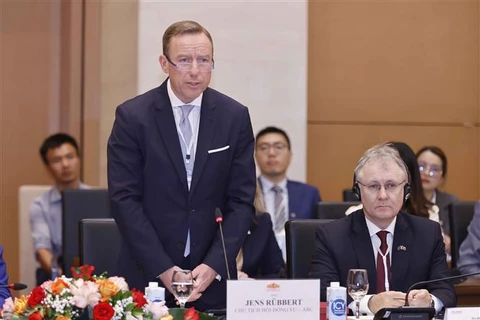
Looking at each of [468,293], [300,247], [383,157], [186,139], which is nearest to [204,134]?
[186,139]

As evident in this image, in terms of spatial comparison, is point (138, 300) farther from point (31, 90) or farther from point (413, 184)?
point (31, 90)

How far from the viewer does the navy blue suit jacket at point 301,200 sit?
6449 mm

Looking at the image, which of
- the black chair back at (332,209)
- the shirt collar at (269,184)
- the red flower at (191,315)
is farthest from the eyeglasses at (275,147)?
the red flower at (191,315)

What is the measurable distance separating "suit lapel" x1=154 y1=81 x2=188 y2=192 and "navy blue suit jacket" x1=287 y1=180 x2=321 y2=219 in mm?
2784

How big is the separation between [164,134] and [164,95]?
0.17 metres

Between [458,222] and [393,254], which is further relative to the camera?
[458,222]

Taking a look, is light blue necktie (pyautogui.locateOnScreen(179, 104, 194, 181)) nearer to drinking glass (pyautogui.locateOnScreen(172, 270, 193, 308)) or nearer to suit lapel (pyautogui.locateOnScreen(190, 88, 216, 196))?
suit lapel (pyautogui.locateOnScreen(190, 88, 216, 196))

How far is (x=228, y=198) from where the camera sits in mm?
3820

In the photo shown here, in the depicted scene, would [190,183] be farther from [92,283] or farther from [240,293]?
[92,283]

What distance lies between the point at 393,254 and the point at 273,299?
43.5 inches

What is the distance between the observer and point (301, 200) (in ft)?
21.3

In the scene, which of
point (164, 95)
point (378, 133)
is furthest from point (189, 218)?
point (378, 133)

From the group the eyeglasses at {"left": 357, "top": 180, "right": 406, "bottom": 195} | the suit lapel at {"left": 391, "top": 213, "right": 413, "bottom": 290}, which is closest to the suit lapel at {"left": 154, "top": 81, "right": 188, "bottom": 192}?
the eyeglasses at {"left": 357, "top": 180, "right": 406, "bottom": 195}

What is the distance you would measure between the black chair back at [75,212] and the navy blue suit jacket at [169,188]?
6.63 ft
